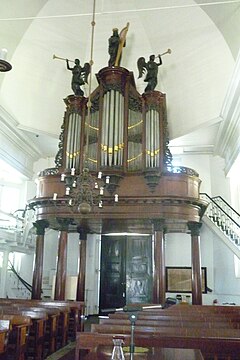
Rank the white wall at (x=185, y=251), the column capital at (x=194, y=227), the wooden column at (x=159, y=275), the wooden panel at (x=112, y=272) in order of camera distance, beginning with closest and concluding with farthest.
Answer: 1. the wooden column at (x=159, y=275)
2. the column capital at (x=194, y=227)
3. the white wall at (x=185, y=251)
4. the wooden panel at (x=112, y=272)

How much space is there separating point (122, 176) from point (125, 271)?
5095 mm

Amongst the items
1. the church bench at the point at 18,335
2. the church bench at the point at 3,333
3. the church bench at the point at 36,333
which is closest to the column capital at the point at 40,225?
the church bench at the point at 36,333

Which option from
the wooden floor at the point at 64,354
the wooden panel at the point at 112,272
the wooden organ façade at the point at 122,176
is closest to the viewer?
the wooden floor at the point at 64,354

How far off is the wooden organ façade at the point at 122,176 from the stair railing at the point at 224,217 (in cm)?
183

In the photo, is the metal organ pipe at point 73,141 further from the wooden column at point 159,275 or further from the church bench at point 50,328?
the church bench at point 50,328

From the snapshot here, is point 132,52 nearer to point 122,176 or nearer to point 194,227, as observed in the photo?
point 122,176

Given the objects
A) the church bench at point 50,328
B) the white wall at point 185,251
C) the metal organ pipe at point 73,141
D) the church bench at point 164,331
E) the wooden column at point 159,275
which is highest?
the metal organ pipe at point 73,141

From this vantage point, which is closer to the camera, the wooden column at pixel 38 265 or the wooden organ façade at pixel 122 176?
the wooden organ façade at pixel 122 176

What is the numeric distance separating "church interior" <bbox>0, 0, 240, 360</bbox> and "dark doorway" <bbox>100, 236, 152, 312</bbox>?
39 millimetres

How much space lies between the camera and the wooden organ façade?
992cm

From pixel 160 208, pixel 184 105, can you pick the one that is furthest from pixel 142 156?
pixel 184 105

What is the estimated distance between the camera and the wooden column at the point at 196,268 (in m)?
10.1

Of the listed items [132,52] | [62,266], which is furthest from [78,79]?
[62,266]

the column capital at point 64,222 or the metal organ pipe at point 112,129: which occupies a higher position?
the metal organ pipe at point 112,129
